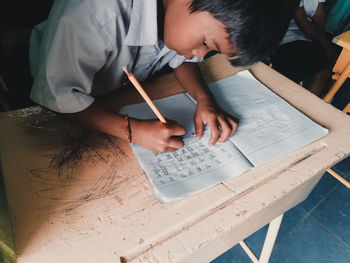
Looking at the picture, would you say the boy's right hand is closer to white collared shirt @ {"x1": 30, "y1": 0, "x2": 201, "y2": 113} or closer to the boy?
the boy

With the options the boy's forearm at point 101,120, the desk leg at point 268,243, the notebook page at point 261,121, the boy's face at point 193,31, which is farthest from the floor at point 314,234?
the boy's face at point 193,31

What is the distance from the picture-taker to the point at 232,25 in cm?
54

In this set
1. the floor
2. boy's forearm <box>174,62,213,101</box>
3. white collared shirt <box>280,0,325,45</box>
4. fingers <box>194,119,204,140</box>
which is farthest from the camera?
white collared shirt <box>280,0,325,45</box>

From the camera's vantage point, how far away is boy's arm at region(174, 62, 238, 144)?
63 centimetres

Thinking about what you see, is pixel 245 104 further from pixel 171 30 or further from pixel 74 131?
pixel 74 131

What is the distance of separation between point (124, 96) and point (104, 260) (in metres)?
0.50

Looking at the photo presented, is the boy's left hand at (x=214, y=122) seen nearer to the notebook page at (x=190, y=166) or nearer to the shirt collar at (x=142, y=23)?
the notebook page at (x=190, y=166)

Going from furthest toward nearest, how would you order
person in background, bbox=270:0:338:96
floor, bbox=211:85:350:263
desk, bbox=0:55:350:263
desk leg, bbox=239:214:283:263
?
person in background, bbox=270:0:338:96 < floor, bbox=211:85:350:263 < desk leg, bbox=239:214:283:263 < desk, bbox=0:55:350:263

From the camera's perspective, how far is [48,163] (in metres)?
0.57

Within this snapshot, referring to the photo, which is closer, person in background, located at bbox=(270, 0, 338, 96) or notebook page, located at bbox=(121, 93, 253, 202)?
notebook page, located at bbox=(121, 93, 253, 202)

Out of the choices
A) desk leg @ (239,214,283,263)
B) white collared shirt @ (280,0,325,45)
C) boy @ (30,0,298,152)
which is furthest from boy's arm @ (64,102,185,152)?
white collared shirt @ (280,0,325,45)

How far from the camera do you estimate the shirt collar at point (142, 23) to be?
0.68 m

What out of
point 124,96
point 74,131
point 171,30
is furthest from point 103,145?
point 171,30

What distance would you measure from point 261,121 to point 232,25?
289mm
